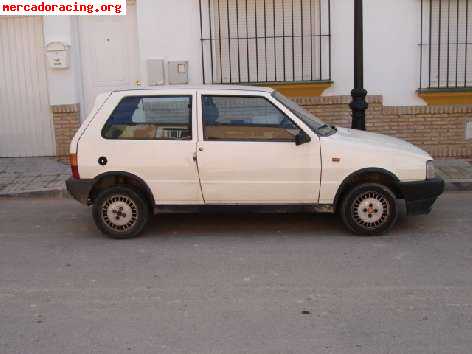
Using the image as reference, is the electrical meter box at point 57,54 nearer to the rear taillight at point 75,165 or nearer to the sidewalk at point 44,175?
the sidewalk at point 44,175

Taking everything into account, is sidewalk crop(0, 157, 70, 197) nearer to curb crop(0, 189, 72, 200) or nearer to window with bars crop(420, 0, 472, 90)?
curb crop(0, 189, 72, 200)

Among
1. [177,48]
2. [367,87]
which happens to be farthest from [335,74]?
[177,48]

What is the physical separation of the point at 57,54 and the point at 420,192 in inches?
261

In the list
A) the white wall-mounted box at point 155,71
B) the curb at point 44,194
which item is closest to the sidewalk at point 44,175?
the curb at point 44,194

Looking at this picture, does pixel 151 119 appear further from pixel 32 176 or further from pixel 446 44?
pixel 446 44

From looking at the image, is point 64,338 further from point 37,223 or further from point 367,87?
point 367,87

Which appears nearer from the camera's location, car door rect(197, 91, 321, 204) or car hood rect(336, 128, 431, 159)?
car door rect(197, 91, 321, 204)

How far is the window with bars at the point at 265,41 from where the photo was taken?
35.1 ft

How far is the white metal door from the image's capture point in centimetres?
1087

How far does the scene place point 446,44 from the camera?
10625 mm

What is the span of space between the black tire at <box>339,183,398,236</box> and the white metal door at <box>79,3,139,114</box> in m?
5.67

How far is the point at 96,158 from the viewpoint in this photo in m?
6.64

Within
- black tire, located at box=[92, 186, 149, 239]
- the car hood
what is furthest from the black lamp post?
black tire, located at box=[92, 186, 149, 239]

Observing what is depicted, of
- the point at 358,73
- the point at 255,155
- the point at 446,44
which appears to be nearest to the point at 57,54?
the point at 358,73
